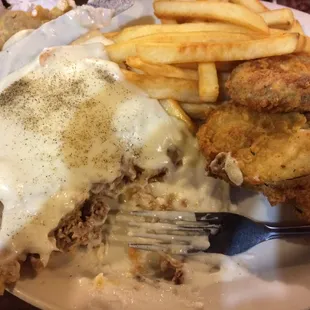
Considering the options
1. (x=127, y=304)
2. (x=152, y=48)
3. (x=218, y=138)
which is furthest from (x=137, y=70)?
(x=127, y=304)

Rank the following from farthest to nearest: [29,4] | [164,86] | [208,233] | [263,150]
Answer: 1. [29,4]
2. [164,86]
3. [208,233]
4. [263,150]

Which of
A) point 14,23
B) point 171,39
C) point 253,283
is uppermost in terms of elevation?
point 14,23

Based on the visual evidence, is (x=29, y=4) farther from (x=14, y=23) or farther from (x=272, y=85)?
(x=272, y=85)

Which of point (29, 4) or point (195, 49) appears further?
point (29, 4)

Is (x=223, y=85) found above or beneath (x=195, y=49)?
beneath

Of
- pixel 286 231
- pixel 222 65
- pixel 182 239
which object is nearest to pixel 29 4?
pixel 222 65

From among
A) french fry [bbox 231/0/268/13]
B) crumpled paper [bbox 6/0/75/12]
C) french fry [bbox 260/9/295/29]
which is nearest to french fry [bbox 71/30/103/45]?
crumpled paper [bbox 6/0/75/12]

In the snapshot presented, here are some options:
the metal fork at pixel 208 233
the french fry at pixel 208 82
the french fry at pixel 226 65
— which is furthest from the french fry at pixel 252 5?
the metal fork at pixel 208 233
